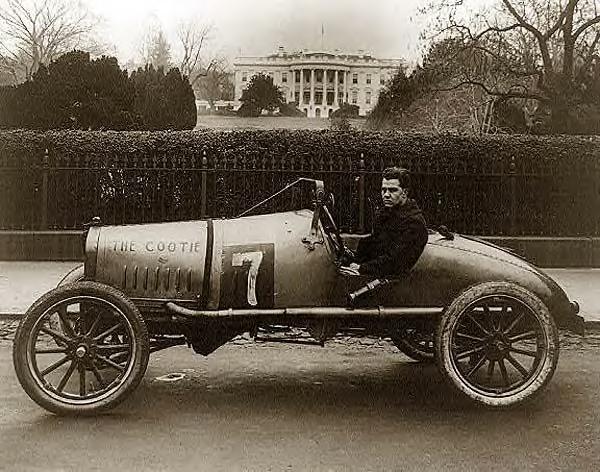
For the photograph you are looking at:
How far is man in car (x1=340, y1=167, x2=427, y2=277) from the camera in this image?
17.6 feet

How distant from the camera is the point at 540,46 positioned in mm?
18984

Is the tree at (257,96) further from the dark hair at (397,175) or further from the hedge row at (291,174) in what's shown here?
the dark hair at (397,175)

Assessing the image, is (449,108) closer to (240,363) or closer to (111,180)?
(111,180)

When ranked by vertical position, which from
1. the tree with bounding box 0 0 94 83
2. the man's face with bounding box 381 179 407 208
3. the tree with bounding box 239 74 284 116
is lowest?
the man's face with bounding box 381 179 407 208

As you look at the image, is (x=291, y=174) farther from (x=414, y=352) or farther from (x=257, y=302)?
(x=257, y=302)

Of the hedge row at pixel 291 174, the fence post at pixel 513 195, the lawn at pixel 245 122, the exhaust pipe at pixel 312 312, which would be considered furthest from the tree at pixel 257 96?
the exhaust pipe at pixel 312 312

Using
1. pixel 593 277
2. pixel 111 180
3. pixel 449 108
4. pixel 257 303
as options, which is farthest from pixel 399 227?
pixel 449 108

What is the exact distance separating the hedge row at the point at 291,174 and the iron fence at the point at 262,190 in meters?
0.02

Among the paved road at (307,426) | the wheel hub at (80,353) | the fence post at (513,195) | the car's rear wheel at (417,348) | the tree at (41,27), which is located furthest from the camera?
the tree at (41,27)

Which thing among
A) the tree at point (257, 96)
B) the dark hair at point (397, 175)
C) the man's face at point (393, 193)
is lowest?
the man's face at point (393, 193)

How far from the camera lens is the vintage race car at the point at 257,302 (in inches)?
199

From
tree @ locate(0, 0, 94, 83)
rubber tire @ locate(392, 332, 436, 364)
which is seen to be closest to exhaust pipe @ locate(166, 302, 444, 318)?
rubber tire @ locate(392, 332, 436, 364)

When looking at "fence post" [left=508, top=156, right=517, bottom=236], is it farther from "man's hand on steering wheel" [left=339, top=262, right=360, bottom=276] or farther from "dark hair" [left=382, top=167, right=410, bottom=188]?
"man's hand on steering wheel" [left=339, top=262, right=360, bottom=276]

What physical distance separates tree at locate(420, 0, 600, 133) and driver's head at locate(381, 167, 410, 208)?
13.9 meters
